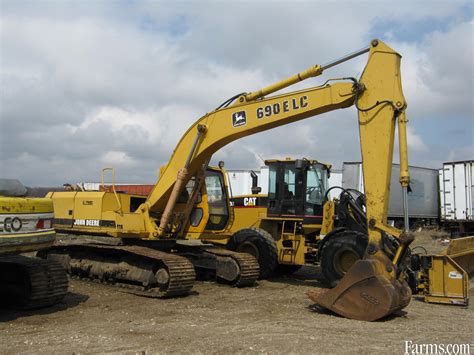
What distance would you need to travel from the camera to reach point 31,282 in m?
7.18

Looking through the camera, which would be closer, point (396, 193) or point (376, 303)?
point (376, 303)

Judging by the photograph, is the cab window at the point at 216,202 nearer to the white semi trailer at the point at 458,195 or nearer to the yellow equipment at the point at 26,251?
the yellow equipment at the point at 26,251

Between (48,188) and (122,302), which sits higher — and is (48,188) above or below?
above

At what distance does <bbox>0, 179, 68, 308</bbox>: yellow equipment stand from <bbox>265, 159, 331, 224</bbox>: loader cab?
5397 mm

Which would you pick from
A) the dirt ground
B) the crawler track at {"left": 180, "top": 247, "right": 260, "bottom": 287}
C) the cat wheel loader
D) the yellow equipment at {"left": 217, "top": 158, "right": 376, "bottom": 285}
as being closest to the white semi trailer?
the cat wheel loader

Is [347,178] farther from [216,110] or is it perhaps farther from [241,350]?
[241,350]

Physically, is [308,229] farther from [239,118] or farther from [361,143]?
[361,143]

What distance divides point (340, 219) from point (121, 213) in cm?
456

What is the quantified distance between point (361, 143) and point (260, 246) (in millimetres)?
4062

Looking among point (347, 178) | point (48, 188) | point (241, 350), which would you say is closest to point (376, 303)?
point (241, 350)

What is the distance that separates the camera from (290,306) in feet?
26.1

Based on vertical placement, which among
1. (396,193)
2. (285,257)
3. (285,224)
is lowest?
(285,257)

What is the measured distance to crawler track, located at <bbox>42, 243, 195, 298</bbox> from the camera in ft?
28.5

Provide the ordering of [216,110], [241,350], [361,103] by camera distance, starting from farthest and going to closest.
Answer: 1. [216,110]
2. [361,103]
3. [241,350]
